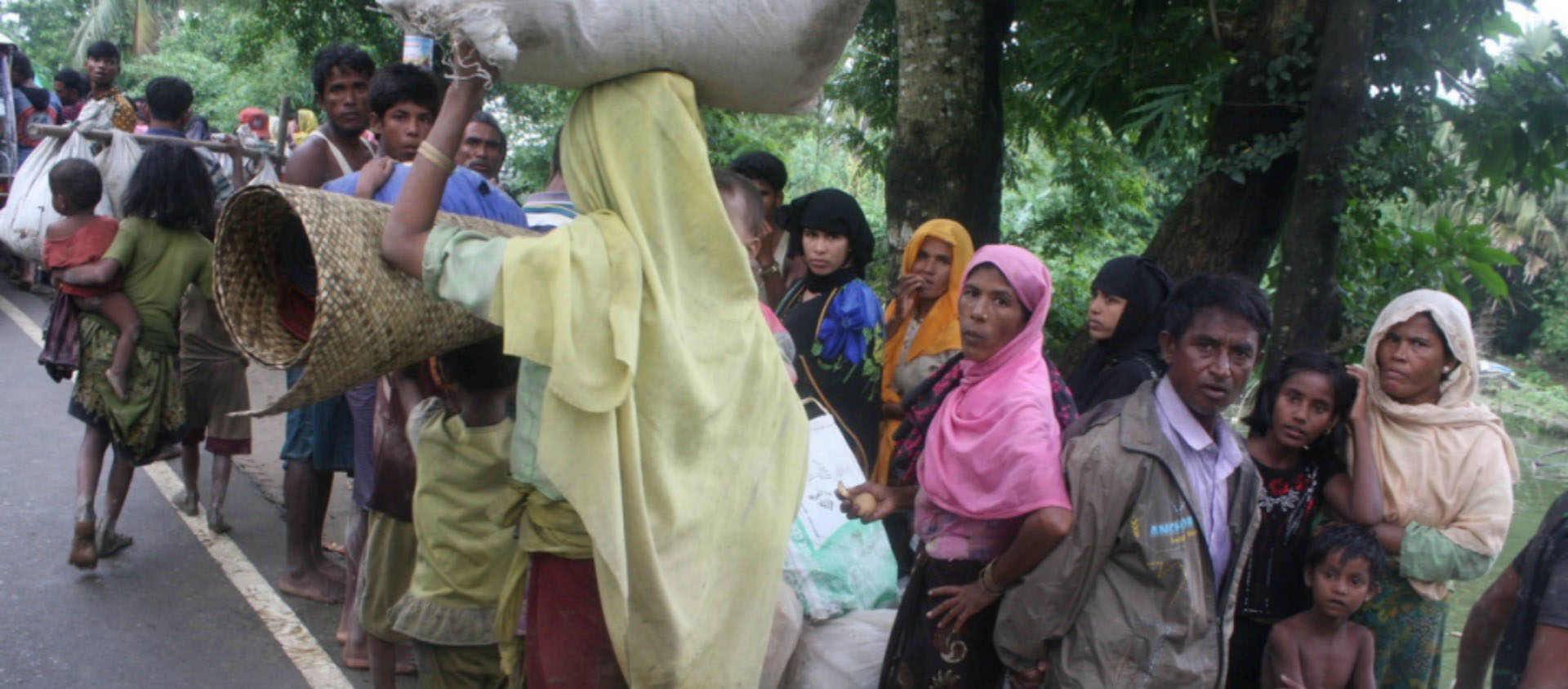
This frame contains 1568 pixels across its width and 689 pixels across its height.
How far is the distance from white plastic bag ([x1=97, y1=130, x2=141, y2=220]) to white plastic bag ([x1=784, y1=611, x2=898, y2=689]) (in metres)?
5.43

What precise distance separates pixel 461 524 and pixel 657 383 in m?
1.12

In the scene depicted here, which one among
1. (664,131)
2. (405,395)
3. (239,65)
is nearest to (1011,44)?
(405,395)

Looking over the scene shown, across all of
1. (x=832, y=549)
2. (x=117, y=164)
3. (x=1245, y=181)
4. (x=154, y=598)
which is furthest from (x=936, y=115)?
(x=117, y=164)

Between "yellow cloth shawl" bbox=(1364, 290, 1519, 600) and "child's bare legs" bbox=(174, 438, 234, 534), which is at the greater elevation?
"yellow cloth shawl" bbox=(1364, 290, 1519, 600)

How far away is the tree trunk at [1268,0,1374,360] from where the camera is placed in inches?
168

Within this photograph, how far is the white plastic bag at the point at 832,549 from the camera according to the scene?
3.37 m

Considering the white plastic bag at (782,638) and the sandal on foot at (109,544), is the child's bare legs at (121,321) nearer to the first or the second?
the sandal on foot at (109,544)

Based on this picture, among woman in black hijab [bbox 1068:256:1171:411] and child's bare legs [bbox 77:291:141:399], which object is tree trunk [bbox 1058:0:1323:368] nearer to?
woman in black hijab [bbox 1068:256:1171:411]

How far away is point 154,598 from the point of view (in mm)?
4738

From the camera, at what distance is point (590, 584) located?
2527mm

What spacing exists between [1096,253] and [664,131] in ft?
25.0

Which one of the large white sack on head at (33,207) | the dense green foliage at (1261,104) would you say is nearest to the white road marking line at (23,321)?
the large white sack on head at (33,207)

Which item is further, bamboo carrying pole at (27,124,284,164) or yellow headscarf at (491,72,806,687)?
bamboo carrying pole at (27,124,284,164)

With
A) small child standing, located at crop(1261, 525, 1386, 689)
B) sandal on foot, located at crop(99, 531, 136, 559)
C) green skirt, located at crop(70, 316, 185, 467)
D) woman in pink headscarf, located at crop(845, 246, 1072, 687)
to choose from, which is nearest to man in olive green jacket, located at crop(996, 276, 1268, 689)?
woman in pink headscarf, located at crop(845, 246, 1072, 687)
